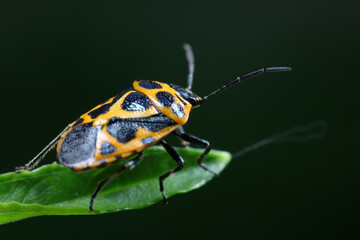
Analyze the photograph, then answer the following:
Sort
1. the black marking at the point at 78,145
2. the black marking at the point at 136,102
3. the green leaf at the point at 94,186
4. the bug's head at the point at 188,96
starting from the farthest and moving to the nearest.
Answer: the bug's head at the point at 188,96 → the black marking at the point at 136,102 → the black marking at the point at 78,145 → the green leaf at the point at 94,186

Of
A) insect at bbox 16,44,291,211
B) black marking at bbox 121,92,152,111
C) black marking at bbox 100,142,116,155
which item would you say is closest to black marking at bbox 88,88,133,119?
insect at bbox 16,44,291,211

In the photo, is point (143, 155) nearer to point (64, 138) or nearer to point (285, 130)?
point (64, 138)

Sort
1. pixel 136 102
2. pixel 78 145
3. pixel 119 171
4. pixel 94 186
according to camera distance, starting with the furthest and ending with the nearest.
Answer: pixel 136 102, pixel 119 171, pixel 78 145, pixel 94 186

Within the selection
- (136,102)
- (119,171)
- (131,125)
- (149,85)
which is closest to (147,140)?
(131,125)

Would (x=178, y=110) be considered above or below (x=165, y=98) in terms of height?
below

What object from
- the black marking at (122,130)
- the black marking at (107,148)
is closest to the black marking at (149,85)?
the black marking at (122,130)

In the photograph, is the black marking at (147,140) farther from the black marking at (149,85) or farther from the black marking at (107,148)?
the black marking at (149,85)

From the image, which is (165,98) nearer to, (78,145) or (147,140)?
(147,140)
